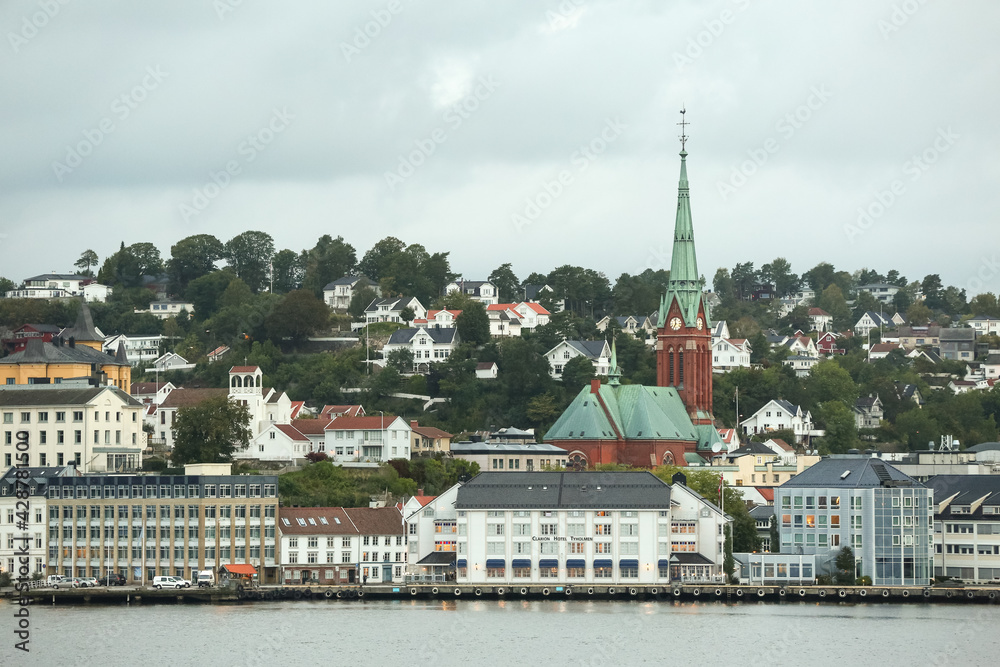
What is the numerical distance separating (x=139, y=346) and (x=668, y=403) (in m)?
60.7

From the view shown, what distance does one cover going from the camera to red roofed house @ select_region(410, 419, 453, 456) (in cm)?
13162

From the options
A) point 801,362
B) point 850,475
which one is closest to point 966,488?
point 850,475

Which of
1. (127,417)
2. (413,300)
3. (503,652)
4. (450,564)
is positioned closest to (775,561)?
(450,564)

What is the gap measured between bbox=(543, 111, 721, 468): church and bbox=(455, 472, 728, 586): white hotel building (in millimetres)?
28320

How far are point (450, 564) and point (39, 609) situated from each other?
2161cm

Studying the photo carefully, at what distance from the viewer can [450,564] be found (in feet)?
343

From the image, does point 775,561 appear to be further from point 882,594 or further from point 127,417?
point 127,417

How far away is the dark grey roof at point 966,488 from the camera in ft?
347

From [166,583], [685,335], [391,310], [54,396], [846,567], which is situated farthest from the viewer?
[391,310]

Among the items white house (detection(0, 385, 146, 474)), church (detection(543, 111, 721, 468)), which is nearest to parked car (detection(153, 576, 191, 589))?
white house (detection(0, 385, 146, 474))

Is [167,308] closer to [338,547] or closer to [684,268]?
[684,268]

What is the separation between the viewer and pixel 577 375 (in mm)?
157125

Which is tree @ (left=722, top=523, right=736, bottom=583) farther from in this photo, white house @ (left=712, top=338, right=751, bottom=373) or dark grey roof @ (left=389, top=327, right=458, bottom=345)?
white house @ (left=712, top=338, right=751, bottom=373)

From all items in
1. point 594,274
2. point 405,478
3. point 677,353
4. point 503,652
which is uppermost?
point 594,274
